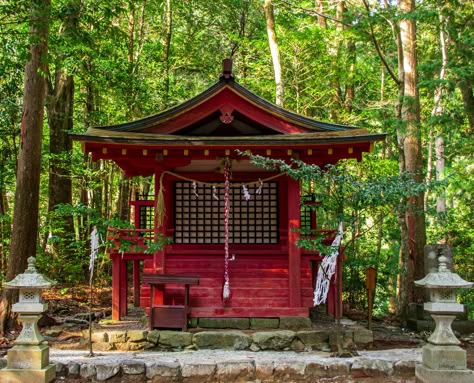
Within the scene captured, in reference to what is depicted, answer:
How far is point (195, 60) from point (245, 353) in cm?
1451

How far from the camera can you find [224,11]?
20.6m

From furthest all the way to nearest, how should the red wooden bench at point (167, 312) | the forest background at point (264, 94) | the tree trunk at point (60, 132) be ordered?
the tree trunk at point (60, 132), the forest background at point (264, 94), the red wooden bench at point (167, 312)

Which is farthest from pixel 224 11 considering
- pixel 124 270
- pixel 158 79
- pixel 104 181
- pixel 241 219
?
pixel 124 270

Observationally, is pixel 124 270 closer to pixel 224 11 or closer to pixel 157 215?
pixel 157 215

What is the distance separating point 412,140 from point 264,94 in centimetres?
764

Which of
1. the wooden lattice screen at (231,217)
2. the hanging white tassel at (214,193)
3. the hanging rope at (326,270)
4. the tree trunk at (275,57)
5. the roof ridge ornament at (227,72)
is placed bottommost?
the hanging rope at (326,270)

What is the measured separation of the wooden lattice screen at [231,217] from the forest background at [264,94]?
143 cm

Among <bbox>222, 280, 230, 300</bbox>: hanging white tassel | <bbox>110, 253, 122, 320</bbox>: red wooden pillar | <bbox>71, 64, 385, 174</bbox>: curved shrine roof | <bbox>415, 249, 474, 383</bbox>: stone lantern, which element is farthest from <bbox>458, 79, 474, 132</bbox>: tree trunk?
<bbox>110, 253, 122, 320</bbox>: red wooden pillar

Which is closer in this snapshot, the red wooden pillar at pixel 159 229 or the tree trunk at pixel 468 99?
the red wooden pillar at pixel 159 229

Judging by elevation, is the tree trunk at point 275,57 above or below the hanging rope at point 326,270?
above

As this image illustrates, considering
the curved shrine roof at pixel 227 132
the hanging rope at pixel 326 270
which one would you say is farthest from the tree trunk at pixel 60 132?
the hanging rope at pixel 326 270

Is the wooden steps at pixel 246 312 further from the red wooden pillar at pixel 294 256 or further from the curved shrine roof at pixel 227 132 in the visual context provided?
the curved shrine roof at pixel 227 132

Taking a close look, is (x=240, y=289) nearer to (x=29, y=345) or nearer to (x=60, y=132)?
(x=29, y=345)

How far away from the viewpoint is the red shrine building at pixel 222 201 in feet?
30.0
